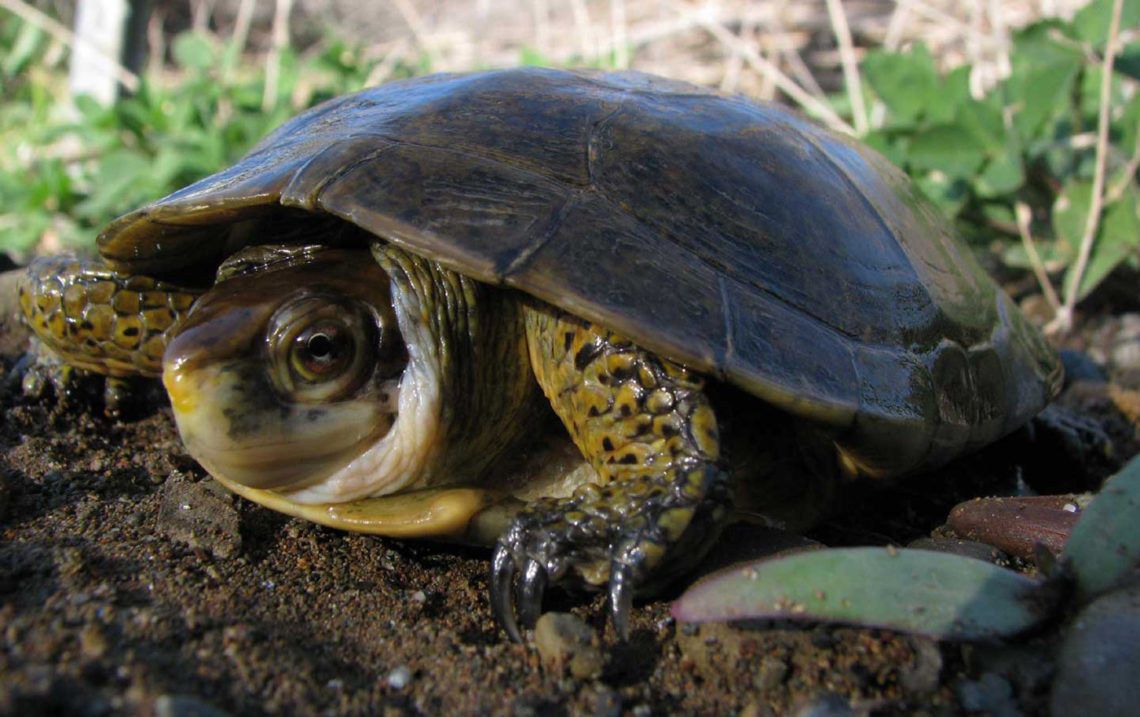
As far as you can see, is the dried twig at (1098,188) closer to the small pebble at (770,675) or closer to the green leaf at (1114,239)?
the green leaf at (1114,239)

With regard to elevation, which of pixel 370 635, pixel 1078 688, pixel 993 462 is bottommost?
pixel 993 462

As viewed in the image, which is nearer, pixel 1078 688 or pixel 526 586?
pixel 1078 688

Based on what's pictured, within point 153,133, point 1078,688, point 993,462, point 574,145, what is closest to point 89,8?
point 153,133

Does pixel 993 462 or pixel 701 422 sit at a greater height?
pixel 701 422

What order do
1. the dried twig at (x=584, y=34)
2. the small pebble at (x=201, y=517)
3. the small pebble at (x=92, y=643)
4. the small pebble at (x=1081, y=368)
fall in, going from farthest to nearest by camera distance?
the dried twig at (x=584, y=34)
the small pebble at (x=1081, y=368)
the small pebble at (x=201, y=517)
the small pebble at (x=92, y=643)

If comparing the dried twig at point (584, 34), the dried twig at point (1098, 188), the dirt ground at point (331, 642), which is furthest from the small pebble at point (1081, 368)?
the dried twig at point (584, 34)

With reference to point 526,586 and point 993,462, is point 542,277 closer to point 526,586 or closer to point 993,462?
point 526,586

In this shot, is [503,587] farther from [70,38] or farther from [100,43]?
[100,43]
